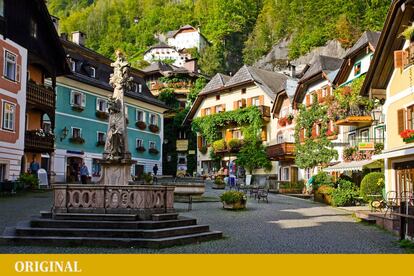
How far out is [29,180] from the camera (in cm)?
2892

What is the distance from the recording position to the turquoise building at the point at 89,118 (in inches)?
1565

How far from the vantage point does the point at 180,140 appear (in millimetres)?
59375

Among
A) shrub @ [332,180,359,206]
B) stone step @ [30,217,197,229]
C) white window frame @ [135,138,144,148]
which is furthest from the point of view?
white window frame @ [135,138,144,148]

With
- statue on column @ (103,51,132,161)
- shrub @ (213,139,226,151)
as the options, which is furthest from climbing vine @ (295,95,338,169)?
statue on column @ (103,51,132,161)

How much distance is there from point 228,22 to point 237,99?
58.1m

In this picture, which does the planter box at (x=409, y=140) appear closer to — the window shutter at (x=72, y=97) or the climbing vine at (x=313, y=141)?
the climbing vine at (x=313, y=141)

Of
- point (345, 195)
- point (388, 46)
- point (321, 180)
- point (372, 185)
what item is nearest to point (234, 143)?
point (321, 180)

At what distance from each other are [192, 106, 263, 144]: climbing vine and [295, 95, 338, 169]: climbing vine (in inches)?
330

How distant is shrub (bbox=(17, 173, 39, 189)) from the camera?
28728 mm

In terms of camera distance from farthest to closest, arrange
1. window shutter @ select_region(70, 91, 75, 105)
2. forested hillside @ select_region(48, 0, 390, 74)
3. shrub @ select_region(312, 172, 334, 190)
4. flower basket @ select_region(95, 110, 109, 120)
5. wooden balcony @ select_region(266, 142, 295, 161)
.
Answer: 1. forested hillside @ select_region(48, 0, 390, 74)
2. flower basket @ select_region(95, 110, 109, 120)
3. wooden balcony @ select_region(266, 142, 295, 161)
4. window shutter @ select_region(70, 91, 75, 105)
5. shrub @ select_region(312, 172, 334, 190)

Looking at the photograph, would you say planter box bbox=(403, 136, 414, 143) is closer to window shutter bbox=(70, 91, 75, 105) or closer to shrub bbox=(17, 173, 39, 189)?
shrub bbox=(17, 173, 39, 189)

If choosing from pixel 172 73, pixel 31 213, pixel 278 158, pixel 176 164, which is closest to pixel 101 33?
pixel 172 73

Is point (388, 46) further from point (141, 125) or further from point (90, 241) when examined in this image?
point (141, 125)

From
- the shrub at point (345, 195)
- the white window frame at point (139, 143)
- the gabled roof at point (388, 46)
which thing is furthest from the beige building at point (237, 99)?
the gabled roof at point (388, 46)
